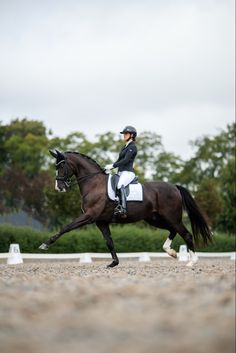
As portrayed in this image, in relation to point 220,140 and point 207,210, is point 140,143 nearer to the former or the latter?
point 220,140

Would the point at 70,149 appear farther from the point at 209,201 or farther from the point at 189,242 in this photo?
the point at 189,242

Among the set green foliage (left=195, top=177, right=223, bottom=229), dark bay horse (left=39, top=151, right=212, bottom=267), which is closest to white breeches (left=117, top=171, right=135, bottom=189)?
dark bay horse (left=39, top=151, right=212, bottom=267)

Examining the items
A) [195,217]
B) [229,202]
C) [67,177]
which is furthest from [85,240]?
[229,202]

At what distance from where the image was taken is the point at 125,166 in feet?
49.7

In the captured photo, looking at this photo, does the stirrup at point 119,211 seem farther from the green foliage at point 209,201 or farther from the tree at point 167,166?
the tree at point 167,166

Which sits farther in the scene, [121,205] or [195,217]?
[195,217]

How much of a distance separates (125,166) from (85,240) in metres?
14.0

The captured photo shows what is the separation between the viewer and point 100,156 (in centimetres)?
6825

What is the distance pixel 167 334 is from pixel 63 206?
3604cm

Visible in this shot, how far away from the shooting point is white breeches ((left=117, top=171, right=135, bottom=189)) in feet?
49.4

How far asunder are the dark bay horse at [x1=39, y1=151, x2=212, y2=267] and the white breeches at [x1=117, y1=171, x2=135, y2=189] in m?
0.36

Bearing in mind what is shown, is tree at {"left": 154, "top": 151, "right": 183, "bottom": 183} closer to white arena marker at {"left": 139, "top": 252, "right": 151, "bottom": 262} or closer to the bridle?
white arena marker at {"left": 139, "top": 252, "right": 151, "bottom": 262}

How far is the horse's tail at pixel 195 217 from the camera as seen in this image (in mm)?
16094

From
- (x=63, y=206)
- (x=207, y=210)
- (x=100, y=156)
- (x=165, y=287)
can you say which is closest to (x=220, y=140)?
(x=100, y=156)
